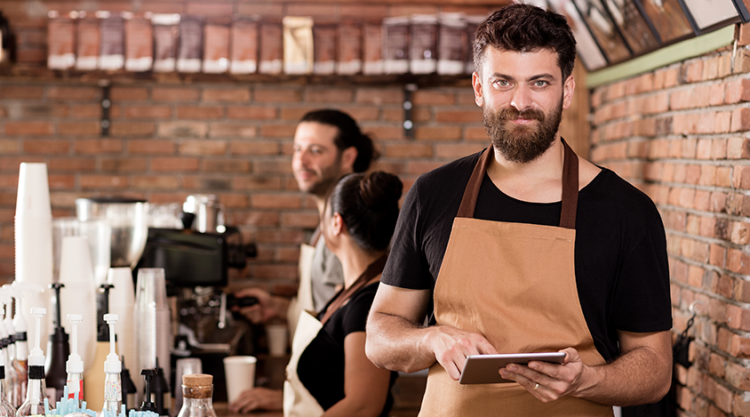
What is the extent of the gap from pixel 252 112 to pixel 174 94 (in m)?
0.43

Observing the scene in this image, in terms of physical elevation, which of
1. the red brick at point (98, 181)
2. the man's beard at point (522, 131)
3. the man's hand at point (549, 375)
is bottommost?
the man's hand at point (549, 375)

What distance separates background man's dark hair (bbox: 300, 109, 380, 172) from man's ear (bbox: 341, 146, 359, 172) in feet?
0.04

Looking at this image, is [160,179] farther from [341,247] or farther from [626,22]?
[626,22]

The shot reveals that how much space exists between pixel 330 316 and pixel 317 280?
85cm

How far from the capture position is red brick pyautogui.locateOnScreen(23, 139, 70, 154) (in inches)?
153

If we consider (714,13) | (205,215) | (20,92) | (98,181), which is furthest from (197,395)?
(20,92)

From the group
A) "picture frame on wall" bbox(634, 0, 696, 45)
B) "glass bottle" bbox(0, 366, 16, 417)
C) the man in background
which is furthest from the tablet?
the man in background

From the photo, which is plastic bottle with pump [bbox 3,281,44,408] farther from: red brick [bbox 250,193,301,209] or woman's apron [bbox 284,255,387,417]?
red brick [bbox 250,193,301,209]

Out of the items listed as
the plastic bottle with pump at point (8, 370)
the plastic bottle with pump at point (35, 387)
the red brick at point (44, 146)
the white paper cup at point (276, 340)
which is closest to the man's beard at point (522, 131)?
the plastic bottle with pump at point (35, 387)

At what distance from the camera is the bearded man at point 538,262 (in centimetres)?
151

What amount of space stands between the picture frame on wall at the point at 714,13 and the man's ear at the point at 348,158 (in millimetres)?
1557

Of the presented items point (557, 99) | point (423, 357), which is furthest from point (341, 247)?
point (557, 99)

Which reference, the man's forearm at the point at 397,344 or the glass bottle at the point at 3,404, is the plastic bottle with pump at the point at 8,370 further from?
the man's forearm at the point at 397,344

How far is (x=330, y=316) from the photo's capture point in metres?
2.13
